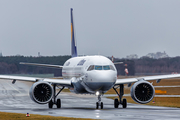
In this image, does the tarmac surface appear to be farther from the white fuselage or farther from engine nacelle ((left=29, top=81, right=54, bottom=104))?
the white fuselage

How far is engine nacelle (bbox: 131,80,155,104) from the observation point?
33812 mm

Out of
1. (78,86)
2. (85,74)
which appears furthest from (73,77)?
(85,74)

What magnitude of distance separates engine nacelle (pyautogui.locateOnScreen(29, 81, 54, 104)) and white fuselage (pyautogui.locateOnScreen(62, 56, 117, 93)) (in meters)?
2.89

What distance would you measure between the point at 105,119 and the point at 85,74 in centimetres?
916

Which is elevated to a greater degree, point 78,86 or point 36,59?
point 36,59

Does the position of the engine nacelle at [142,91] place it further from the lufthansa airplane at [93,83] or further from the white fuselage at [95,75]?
the white fuselage at [95,75]

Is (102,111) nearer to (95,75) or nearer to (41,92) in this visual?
(95,75)

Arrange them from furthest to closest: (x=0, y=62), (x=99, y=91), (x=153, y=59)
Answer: (x=153, y=59)
(x=0, y=62)
(x=99, y=91)

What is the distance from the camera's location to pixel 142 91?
34.1 m

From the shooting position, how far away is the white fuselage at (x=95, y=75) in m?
31.2

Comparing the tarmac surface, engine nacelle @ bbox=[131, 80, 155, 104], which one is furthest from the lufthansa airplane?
the tarmac surface

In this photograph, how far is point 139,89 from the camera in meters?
34.3

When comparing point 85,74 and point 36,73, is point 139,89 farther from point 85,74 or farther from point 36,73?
point 36,73

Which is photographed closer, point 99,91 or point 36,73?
point 99,91
